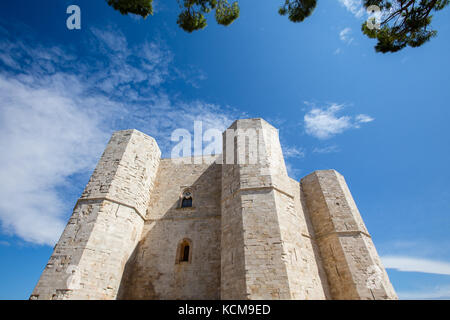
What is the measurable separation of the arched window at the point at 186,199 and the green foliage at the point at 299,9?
30.6 ft

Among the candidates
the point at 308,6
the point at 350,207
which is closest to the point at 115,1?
the point at 308,6

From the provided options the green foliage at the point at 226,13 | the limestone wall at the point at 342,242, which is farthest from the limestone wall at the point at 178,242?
the green foliage at the point at 226,13

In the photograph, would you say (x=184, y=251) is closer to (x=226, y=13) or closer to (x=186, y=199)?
(x=186, y=199)

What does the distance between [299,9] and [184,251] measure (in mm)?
11266

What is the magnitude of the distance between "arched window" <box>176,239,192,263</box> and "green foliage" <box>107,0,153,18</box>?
9303mm

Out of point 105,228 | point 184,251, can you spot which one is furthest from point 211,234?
point 105,228

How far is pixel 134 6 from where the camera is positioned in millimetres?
6609

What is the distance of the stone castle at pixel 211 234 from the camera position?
22.7 feet

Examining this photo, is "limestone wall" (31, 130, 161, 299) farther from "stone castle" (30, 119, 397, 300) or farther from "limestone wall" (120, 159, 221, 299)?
"limestone wall" (120, 159, 221, 299)

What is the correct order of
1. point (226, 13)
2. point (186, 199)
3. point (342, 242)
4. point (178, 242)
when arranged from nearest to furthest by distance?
point (226, 13) < point (178, 242) < point (342, 242) < point (186, 199)

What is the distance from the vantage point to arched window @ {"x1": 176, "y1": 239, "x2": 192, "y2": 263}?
916 cm

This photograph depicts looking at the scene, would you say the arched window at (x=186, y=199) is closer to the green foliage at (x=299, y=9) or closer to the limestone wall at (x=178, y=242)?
the limestone wall at (x=178, y=242)
